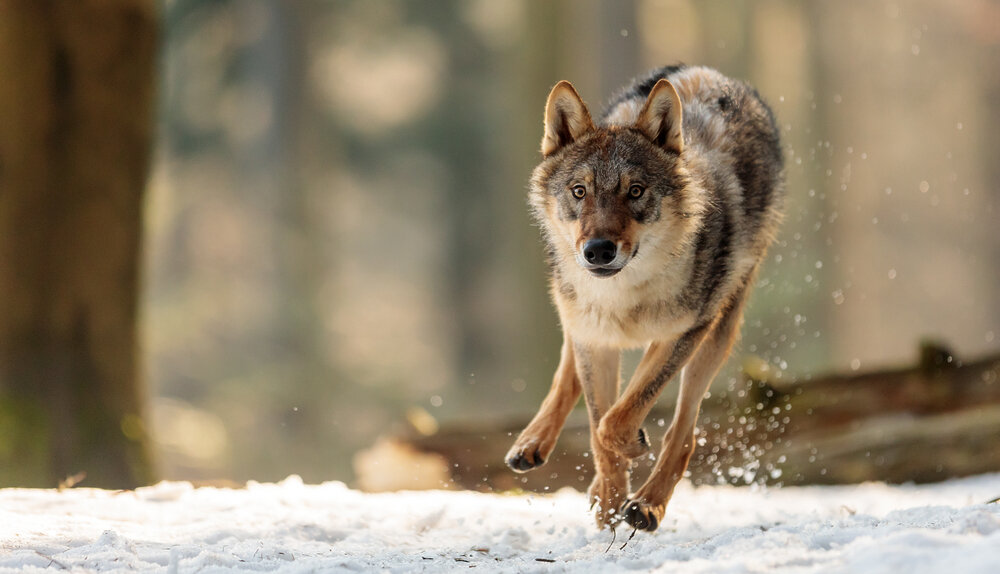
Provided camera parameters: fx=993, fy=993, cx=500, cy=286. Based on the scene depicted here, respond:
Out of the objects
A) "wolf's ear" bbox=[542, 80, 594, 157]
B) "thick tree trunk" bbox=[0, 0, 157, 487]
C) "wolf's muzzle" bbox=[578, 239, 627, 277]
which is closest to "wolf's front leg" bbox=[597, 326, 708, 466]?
"wolf's muzzle" bbox=[578, 239, 627, 277]

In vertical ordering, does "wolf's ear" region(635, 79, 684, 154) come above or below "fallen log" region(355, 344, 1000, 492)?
above

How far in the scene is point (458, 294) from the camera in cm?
2884

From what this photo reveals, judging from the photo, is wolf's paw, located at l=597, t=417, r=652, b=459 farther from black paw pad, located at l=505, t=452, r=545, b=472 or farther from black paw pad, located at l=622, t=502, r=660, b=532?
black paw pad, located at l=505, t=452, r=545, b=472

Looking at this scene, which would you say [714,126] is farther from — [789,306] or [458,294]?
[458,294]

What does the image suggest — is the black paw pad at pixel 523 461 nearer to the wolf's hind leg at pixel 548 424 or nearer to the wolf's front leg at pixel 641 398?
the wolf's hind leg at pixel 548 424

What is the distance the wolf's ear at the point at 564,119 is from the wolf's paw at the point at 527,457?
5.44 ft

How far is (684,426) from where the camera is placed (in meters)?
5.63

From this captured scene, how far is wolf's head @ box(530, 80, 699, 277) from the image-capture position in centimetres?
477

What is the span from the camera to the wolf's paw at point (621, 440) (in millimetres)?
5137

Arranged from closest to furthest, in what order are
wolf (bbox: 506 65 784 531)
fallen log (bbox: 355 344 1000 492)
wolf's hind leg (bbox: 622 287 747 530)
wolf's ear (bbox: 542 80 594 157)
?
wolf (bbox: 506 65 784 531) < wolf's hind leg (bbox: 622 287 747 530) < wolf's ear (bbox: 542 80 594 157) < fallen log (bbox: 355 344 1000 492)

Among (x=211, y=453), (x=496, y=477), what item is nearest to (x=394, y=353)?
(x=211, y=453)

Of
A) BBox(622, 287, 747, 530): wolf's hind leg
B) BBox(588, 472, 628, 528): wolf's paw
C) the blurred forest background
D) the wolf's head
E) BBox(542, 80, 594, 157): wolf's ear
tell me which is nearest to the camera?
the wolf's head

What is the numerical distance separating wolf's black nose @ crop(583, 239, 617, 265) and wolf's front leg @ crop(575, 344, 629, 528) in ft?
3.10

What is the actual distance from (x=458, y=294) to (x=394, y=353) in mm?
2531
